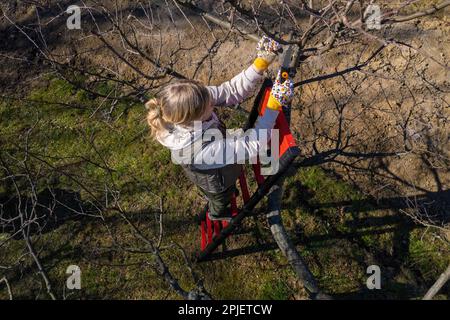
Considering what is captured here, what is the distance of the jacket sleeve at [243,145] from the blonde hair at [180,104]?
0.18 meters

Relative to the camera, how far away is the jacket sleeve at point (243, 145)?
2088mm

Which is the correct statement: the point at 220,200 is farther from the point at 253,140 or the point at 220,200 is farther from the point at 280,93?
the point at 280,93

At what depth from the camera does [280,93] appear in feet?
6.61

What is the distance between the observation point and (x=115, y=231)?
353 centimetres

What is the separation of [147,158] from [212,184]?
1601mm

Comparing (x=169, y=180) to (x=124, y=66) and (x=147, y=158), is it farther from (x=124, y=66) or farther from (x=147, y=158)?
(x=124, y=66)

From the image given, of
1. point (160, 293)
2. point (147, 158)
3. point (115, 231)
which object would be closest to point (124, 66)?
point (147, 158)

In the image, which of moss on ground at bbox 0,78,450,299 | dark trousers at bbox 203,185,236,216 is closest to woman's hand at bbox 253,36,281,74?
dark trousers at bbox 203,185,236,216

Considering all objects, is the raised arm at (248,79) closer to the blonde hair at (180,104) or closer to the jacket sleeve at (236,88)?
the jacket sleeve at (236,88)

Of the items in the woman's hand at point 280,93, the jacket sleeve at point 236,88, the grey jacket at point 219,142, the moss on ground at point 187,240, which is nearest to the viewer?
the woman's hand at point 280,93

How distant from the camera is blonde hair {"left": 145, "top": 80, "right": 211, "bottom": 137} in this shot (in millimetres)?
2084

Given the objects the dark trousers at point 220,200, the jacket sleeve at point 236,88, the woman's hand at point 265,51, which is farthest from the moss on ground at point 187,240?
the woman's hand at point 265,51

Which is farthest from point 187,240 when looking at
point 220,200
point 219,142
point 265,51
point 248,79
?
point 265,51
